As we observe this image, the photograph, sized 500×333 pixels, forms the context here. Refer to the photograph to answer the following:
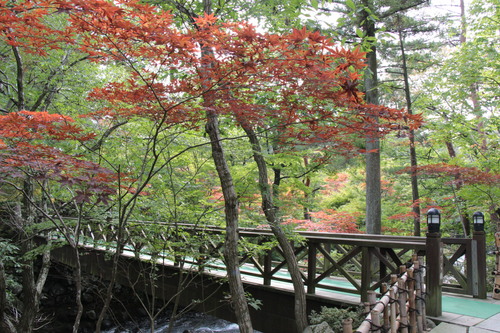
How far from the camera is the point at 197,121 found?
3793mm

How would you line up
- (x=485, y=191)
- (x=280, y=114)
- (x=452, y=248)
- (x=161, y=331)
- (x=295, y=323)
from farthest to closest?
(x=452, y=248) < (x=161, y=331) < (x=485, y=191) < (x=295, y=323) < (x=280, y=114)

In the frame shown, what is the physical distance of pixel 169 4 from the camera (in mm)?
4688

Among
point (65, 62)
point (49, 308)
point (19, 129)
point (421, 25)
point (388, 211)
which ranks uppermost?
point (421, 25)

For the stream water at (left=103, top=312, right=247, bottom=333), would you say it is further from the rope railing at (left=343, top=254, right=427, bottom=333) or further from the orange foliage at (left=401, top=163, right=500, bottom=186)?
the orange foliage at (left=401, top=163, right=500, bottom=186)

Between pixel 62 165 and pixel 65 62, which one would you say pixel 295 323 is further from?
pixel 65 62

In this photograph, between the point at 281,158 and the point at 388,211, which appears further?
the point at 388,211

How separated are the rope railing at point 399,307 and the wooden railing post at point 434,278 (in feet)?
1.29

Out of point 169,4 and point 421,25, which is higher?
point 421,25

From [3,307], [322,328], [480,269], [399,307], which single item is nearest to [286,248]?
[322,328]

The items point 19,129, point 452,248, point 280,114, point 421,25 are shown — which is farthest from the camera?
point 452,248

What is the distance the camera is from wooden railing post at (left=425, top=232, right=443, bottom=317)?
412 centimetres

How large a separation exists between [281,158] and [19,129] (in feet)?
12.2

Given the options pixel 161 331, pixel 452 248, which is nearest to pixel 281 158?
pixel 161 331

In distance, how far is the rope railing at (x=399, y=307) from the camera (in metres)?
2.43
